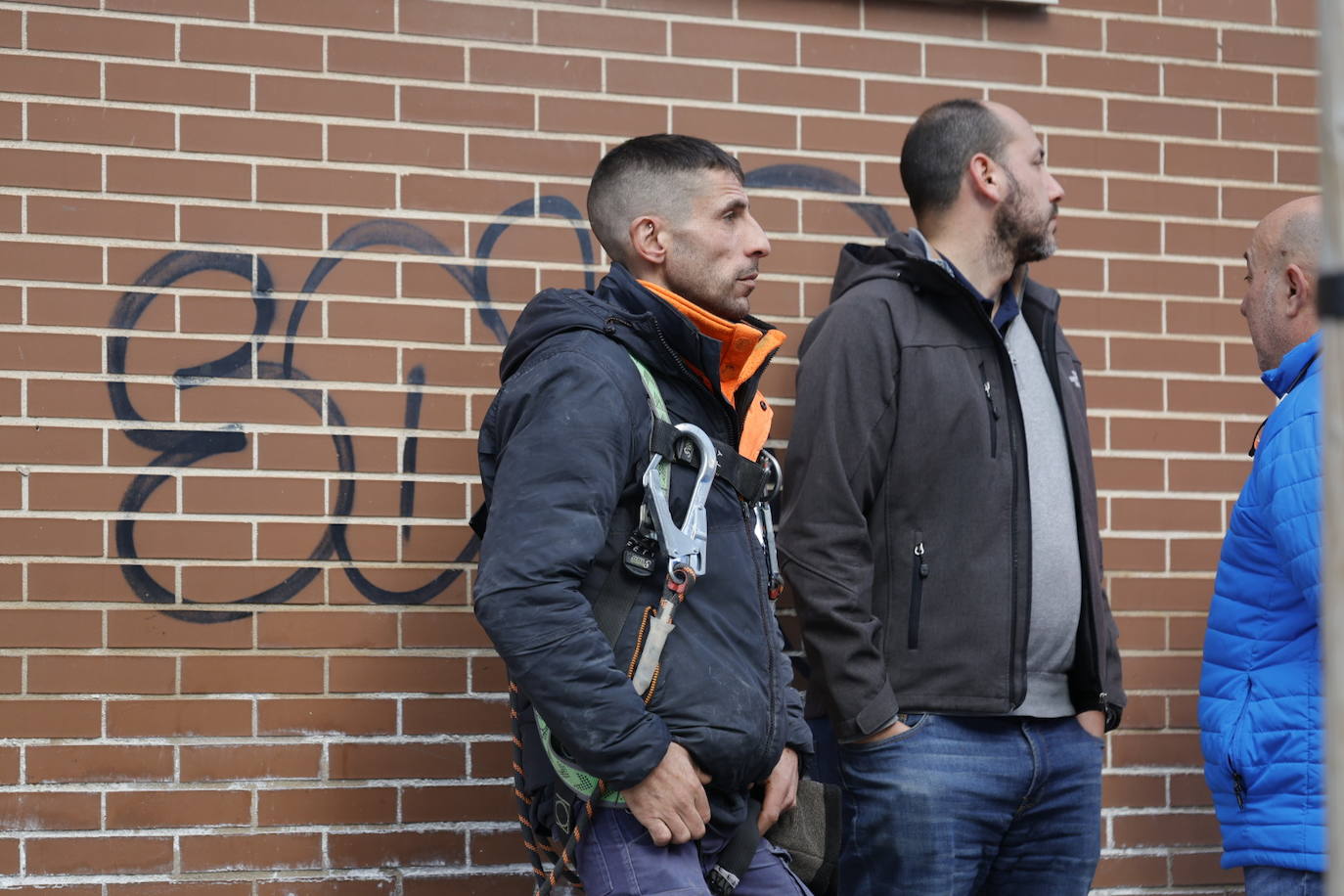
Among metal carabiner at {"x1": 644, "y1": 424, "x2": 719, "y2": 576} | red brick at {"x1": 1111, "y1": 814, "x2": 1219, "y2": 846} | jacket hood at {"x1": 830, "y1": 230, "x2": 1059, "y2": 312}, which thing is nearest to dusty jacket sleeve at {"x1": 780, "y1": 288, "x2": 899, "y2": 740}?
jacket hood at {"x1": 830, "y1": 230, "x2": 1059, "y2": 312}

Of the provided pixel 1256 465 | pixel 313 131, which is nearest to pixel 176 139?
pixel 313 131

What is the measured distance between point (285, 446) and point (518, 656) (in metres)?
1.28

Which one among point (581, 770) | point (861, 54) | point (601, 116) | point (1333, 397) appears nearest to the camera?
point (1333, 397)

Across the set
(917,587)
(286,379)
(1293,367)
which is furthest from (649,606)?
(1293,367)

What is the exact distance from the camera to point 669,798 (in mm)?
2561

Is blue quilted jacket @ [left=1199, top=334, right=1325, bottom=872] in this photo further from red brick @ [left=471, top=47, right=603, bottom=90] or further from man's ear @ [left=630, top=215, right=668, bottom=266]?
red brick @ [left=471, top=47, right=603, bottom=90]

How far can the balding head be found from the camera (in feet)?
10.5

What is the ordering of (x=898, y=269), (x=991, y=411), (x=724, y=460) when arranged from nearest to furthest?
(x=724, y=460), (x=991, y=411), (x=898, y=269)

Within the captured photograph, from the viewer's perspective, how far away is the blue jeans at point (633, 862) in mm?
2602

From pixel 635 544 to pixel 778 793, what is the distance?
63cm

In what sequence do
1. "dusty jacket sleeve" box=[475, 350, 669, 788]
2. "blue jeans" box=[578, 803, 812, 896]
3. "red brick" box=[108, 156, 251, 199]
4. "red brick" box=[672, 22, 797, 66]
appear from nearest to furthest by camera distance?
"dusty jacket sleeve" box=[475, 350, 669, 788], "blue jeans" box=[578, 803, 812, 896], "red brick" box=[108, 156, 251, 199], "red brick" box=[672, 22, 797, 66]

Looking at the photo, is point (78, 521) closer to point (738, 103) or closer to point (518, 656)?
point (518, 656)

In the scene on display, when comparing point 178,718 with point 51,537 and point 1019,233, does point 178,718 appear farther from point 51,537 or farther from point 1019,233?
point 1019,233

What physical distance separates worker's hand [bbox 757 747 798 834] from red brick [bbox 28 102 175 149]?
2023 mm
